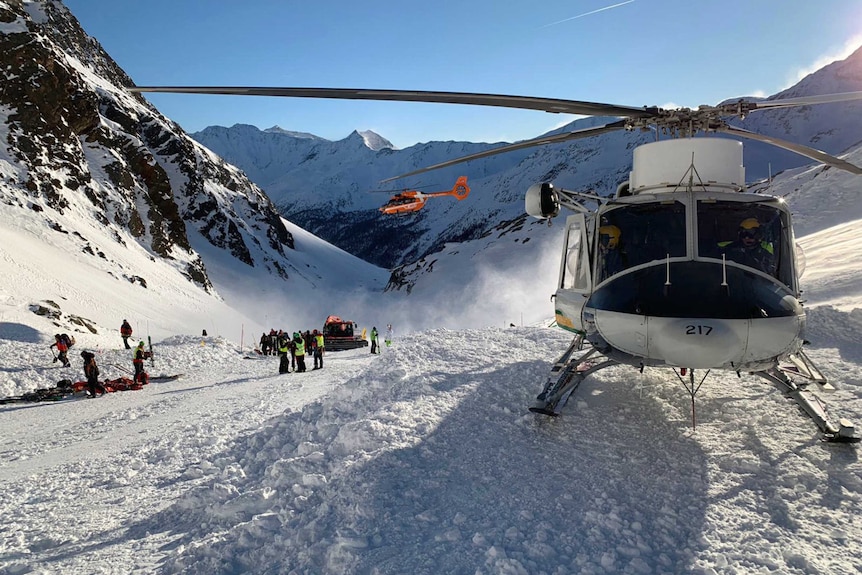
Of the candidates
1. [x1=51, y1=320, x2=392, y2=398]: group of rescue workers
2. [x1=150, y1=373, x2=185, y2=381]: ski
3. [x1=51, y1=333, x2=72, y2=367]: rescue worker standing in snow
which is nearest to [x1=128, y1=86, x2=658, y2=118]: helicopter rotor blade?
[x1=51, y1=320, x2=392, y2=398]: group of rescue workers

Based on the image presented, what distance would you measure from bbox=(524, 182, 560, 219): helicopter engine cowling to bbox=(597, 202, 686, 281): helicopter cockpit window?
1.01 m

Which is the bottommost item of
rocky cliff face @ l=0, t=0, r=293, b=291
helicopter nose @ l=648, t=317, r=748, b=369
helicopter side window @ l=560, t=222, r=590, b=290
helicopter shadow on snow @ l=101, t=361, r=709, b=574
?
helicopter shadow on snow @ l=101, t=361, r=709, b=574

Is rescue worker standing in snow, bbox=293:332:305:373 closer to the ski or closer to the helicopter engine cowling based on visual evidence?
the ski

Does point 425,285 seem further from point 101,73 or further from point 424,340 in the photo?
point 101,73

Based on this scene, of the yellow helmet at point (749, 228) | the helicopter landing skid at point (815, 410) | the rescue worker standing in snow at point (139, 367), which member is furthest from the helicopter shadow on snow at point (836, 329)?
the rescue worker standing in snow at point (139, 367)

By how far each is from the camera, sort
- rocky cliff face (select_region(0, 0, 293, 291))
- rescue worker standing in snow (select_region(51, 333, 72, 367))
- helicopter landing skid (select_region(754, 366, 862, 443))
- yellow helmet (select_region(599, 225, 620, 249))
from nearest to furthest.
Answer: helicopter landing skid (select_region(754, 366, 862, 443))
yellow helmet (select_region(599, 225, 620, 249))
rescue worker standing in snow (select_region(51, 333, 72, 367))
rocky cliff face (select_region(0, 0, 293, 291))

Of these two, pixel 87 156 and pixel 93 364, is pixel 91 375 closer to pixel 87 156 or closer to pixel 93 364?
pixel 93 364

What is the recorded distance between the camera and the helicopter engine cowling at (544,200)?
7.27 metres

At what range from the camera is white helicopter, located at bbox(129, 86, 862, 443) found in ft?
15.9

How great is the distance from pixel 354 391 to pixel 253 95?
4.53 m

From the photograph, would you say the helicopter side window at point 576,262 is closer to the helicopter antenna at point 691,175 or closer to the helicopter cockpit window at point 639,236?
the helicopter cockpit window at point 639,236

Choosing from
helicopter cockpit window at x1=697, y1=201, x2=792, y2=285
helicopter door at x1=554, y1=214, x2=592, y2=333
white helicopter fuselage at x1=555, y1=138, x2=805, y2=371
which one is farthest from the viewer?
helicopter door at x1=554, y1=214, x2=592, y2=333

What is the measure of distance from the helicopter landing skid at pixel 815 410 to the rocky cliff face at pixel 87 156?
3903 cm

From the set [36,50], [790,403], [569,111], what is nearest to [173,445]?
[569,111]
